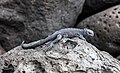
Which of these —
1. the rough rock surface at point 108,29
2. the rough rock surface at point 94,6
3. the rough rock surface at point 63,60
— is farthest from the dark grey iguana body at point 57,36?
the rough rock surface at point 94,6

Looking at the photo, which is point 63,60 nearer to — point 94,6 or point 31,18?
point 31,18

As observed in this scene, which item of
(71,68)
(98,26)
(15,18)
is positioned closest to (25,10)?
(15,18)

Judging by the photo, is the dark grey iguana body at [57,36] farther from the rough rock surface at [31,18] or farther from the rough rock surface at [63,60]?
the rough rock surface at [31,18]

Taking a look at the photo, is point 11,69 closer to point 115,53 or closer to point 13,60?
point 13,60

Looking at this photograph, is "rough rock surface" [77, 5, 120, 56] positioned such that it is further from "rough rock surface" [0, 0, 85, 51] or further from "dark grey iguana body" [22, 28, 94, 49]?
"dark grey iguana body" [22, 28, 94, 49]

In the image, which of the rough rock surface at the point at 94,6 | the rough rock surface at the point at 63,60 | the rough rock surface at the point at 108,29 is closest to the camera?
the rough rock surface at the point at 63,60

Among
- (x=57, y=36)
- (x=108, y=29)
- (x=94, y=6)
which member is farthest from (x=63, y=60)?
(x=94, y=6)
